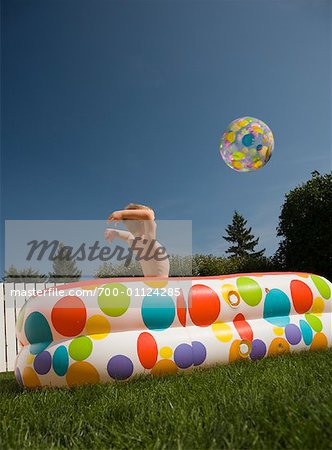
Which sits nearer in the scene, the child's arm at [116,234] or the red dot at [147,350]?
the red dot at [147,350]

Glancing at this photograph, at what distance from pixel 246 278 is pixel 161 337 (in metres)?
1.15

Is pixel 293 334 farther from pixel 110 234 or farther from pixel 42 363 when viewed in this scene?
pixel 42 363

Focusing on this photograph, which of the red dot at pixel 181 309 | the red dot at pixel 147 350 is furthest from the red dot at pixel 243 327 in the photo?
the red dot at pixel 147 350

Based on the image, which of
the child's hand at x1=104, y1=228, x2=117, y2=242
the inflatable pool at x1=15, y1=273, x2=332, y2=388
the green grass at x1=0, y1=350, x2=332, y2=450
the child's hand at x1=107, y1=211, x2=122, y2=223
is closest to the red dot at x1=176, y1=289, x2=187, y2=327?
the inflatable pool at x1=15, y1=273, x2=332, y2=388

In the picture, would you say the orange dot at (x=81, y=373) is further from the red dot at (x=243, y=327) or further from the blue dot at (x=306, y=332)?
the blue dot at (x=306, y=332)

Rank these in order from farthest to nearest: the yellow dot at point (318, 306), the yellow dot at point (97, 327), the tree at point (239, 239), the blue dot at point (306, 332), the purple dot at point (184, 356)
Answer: the tree at point (239, 239) → the yellow dot at point (318, 306) → the blue dot at point (306, 332) → the purple dot at point (184, 356) → the yellow dot at point (97, 327)

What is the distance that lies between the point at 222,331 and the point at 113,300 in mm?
1036

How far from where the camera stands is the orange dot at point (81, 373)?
323cm

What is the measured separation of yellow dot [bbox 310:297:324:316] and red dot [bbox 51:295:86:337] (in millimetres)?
2427

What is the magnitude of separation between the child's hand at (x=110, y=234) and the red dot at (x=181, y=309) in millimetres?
1107

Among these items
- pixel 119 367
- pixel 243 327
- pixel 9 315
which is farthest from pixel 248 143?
pixel 9 315

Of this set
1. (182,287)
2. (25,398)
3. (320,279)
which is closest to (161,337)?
(182,287)

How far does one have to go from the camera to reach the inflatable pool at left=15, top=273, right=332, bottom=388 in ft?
10.8

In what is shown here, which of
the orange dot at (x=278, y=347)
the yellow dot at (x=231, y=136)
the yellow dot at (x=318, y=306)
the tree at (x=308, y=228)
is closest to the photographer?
the orange dot at (x=278, y=347)
